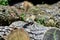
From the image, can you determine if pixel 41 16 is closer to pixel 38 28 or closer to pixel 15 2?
pixel 38 28

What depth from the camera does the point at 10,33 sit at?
6.40m

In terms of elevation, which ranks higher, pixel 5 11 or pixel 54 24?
pixel 5 11

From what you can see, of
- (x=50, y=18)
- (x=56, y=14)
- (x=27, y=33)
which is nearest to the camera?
(x=27, y=33)

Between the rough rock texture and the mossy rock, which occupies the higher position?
the mossy rock

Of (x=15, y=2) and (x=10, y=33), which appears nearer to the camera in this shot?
(x=10, y=33)

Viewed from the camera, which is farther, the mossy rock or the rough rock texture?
the rough rock texture

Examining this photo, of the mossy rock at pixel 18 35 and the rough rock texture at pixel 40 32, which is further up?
the mossy rock at pixel 18 35

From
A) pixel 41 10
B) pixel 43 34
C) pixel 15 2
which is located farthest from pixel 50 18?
pixel 15 2

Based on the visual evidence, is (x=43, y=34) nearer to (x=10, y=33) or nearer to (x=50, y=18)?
(x=10, y=33)

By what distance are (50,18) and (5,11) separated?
5.28ft

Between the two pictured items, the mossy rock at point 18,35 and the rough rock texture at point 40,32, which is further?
the rough rock texture at point 40,32

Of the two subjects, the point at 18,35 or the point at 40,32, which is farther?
the point at 40,32

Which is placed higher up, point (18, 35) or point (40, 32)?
point (18, 35)

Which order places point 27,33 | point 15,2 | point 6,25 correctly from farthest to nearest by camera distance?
point 15,2 → point 6,25 → point 27,33
